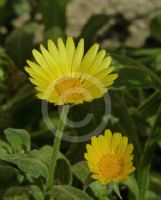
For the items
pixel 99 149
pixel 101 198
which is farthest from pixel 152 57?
pixel 99 149

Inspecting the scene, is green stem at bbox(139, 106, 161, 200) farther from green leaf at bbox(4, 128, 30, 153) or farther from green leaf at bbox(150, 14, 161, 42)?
green leaf at bbox(150, 14, 161, 42)

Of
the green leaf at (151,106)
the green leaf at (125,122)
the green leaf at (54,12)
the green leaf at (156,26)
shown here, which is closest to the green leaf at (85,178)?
the green leaf at (125,122)

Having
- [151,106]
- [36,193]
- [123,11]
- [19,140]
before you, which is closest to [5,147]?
[19,140]

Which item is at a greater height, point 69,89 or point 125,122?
point 125,122

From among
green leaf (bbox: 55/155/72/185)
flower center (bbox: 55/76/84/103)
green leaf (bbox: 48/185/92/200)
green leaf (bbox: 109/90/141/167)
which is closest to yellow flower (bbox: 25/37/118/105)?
flower center (bbox: 55/76/84/103)

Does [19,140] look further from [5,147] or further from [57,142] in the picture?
[57,142]

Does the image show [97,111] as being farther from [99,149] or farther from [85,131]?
[99,149]

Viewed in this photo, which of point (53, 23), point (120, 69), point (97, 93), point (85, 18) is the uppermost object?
point (85, 18)
